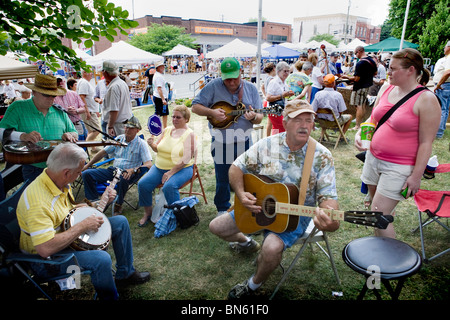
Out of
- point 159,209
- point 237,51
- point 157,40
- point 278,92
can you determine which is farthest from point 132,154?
point 157,40

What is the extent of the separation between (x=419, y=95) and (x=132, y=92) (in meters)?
12.9

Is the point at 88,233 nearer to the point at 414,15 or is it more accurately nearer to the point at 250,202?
the point at 250,202

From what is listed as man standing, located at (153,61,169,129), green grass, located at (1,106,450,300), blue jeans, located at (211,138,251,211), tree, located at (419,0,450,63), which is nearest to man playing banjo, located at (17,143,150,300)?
green grass, located at (1,106,450,300)

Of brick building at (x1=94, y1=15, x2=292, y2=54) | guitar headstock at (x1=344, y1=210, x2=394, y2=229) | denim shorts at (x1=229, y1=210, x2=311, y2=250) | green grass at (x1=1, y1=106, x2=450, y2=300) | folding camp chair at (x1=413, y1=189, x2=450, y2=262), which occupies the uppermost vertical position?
brick building at (x1=94, y1=15, x2=292, y2=54)

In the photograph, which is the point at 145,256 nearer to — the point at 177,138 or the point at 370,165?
the point at 177,138

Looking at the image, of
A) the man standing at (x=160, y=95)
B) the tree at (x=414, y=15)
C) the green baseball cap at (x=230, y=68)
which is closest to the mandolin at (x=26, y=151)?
the green baseball cap at (x=230, y=68)

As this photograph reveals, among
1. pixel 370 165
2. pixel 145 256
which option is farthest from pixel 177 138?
pixel 370 165

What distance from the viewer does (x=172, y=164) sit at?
4.01 metres

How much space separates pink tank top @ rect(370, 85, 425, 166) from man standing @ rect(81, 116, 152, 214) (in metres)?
2.96

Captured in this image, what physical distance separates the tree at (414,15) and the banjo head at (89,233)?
71.2 ft

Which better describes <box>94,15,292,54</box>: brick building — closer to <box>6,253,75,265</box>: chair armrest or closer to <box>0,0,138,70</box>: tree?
<box>0,0,138,70</box>: tree

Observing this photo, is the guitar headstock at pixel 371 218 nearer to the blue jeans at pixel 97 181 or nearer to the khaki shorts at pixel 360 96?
the blue jeans at pixel 97 181

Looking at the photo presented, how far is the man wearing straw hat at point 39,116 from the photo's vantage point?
10.8 ft

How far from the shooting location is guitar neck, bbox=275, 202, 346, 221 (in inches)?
80.9
